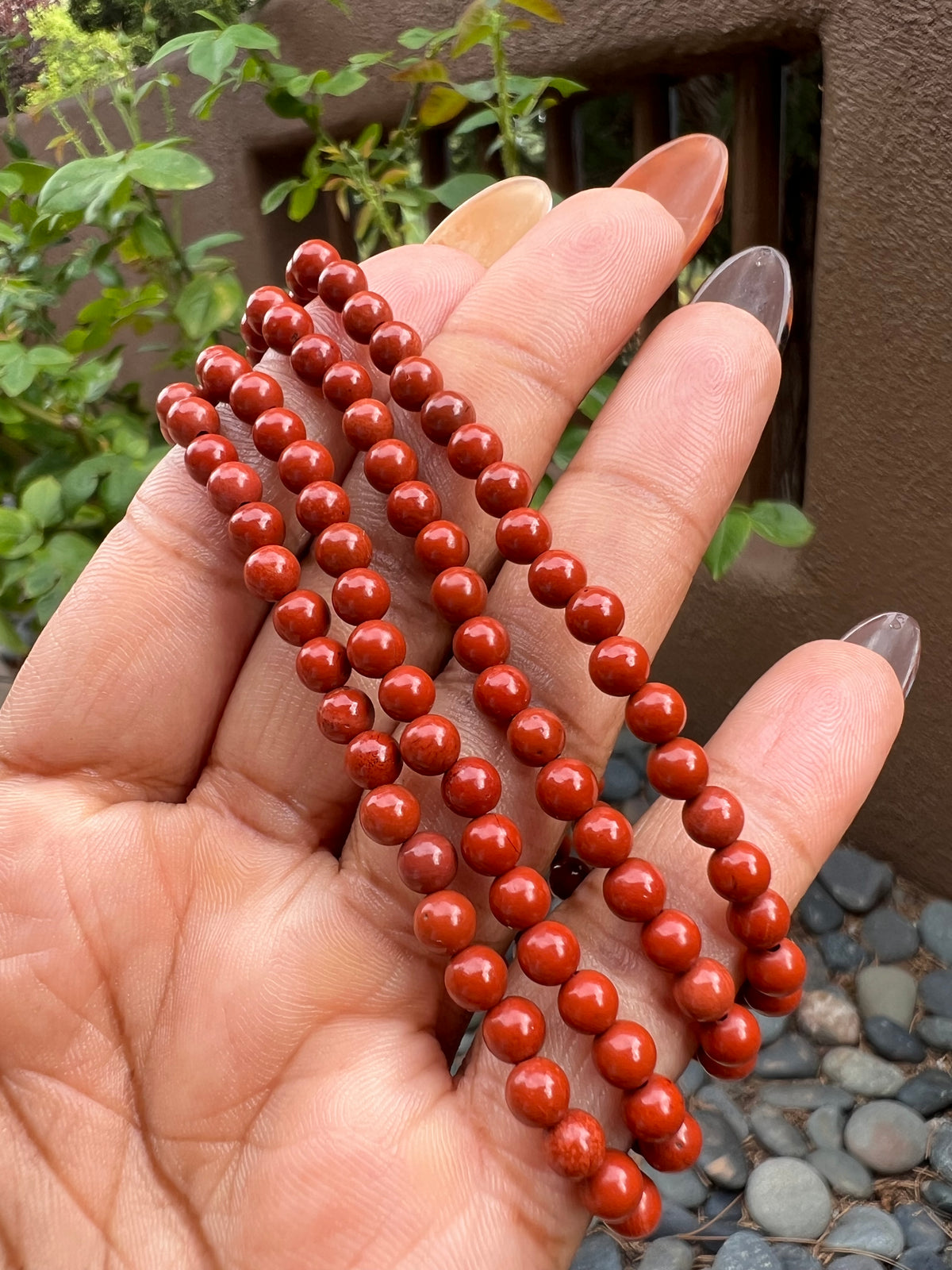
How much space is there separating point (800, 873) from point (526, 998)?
0.95ft

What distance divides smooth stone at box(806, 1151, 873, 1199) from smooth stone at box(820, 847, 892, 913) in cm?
44

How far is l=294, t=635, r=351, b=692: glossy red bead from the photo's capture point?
→ 100 cm

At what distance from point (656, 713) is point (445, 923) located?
26cm

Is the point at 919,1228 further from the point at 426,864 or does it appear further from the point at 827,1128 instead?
the point at 426,864

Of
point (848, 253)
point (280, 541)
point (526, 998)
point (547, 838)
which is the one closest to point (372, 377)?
point (280, 541)

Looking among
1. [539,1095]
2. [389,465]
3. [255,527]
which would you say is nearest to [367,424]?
[389,465]

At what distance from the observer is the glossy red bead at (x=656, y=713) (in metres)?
0.99

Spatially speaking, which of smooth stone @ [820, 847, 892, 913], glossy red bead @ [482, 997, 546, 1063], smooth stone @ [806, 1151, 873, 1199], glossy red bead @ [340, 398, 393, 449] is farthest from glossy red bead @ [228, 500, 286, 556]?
smooth stone @ [820, 847, 892, 913]

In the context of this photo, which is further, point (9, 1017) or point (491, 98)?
point (491, 98)

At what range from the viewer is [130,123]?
1546 millimetres

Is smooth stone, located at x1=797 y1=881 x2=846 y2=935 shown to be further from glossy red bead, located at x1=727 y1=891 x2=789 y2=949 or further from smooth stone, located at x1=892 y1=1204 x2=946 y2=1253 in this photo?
glossy red bead, located at x1=727 y1=891 x2=789 y2=949

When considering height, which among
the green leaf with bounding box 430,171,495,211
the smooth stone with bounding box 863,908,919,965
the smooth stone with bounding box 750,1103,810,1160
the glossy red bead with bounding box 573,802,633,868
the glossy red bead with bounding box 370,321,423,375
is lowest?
the smooth stone with bounding box 750,1103,810,1160

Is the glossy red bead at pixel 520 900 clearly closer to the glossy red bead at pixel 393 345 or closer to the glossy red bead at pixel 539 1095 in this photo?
the glossy red bead at pixel 539 1095

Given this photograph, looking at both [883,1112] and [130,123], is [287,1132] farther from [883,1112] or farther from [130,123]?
[130,123]
